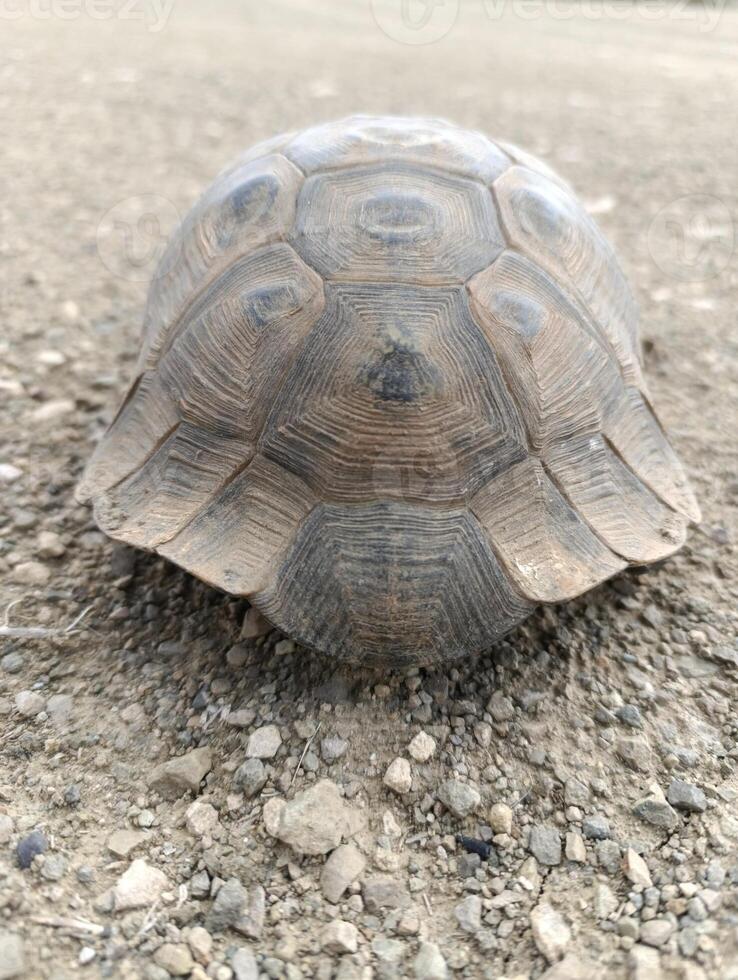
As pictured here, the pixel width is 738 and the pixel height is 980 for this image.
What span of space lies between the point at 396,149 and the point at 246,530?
115cm

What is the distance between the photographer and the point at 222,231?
235 centimetres

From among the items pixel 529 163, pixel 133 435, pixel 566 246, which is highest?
pixel 529 163

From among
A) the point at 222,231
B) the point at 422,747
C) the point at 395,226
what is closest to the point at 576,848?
the point at 422,747

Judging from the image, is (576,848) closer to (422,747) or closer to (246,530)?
(422,747)

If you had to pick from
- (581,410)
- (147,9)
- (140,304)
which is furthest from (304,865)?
(147,9)

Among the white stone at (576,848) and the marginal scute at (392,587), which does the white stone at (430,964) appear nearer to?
the white stone at (576,848)

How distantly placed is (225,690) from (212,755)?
0.61 ft

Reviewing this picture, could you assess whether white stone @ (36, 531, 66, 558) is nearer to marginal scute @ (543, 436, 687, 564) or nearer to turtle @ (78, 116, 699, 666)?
turtle @ (78, 116, 699, 666)

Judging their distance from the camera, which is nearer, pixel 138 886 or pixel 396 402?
pixel 138 886

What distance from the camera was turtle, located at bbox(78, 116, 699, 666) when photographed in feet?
6.40

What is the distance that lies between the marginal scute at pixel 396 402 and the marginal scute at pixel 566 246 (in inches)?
15.2

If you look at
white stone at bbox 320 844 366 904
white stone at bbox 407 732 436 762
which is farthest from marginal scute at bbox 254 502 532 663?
white stone at bbox 320 844 366 904

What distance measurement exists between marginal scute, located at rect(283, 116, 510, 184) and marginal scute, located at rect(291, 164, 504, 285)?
50 millimetres

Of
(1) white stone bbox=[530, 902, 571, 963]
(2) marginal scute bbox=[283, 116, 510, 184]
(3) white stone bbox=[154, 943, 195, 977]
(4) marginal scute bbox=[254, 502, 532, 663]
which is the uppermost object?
(2) marginal scute bbox=[283, 116, 510, 184]
